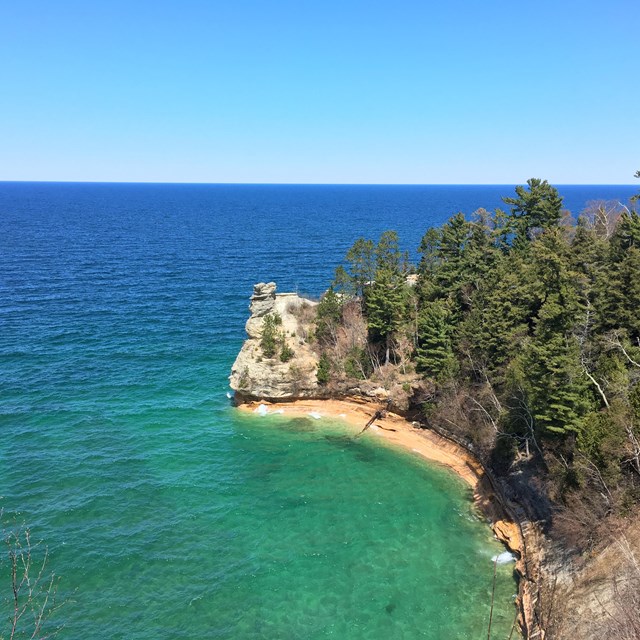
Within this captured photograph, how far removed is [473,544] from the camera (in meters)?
39.5

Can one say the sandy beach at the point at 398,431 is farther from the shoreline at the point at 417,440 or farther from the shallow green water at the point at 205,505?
the shallow green water at the point at 205,505

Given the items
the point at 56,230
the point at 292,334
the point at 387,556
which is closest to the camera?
the point at 387,556

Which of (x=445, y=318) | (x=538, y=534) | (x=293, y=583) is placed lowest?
(x=293, y=583)

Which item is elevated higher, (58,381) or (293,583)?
(58,381)

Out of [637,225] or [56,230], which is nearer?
[637,225]

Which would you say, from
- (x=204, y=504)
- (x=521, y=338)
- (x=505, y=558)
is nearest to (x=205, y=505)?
(x=204, y=504)

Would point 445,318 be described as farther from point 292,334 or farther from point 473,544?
point 473,544

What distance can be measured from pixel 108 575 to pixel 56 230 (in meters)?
154

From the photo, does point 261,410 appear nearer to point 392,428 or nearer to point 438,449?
→ point 392,428

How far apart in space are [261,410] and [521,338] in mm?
29832

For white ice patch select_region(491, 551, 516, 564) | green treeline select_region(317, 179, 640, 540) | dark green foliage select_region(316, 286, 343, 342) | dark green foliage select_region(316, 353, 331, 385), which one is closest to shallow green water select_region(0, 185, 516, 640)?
white ice patch select_region(491, 551, 516, 564)

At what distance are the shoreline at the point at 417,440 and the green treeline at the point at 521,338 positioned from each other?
2.24 metres

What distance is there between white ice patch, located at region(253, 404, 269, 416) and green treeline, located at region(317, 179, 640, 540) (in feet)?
27.0

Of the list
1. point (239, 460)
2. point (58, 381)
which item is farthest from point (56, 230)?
point (239, 460)
